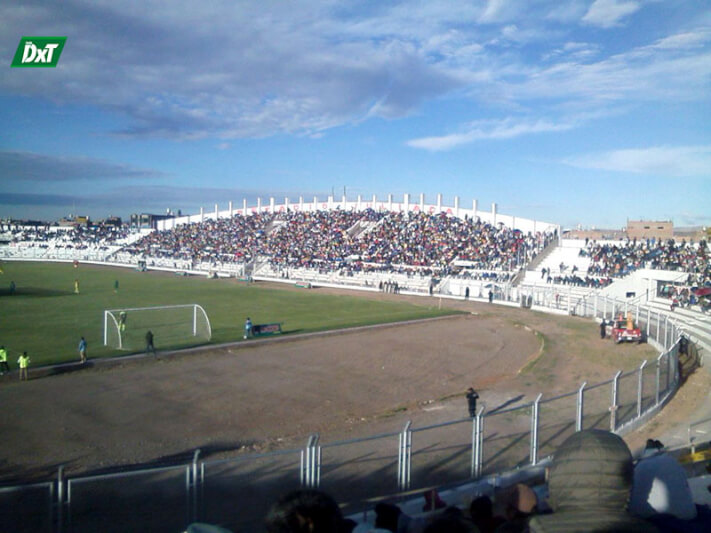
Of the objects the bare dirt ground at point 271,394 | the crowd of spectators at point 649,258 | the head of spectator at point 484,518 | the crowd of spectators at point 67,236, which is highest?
the crowd of spectators at point 67,236

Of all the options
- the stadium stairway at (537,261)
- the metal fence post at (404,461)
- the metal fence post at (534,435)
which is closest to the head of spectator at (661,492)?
the metal fence post at (404,461)

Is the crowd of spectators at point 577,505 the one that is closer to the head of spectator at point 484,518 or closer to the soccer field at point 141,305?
the head of spectator at point 484,518

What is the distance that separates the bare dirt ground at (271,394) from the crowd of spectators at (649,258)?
16.7 meters

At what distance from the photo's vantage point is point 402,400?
53.3ft

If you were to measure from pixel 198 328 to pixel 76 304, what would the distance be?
14.1 meters

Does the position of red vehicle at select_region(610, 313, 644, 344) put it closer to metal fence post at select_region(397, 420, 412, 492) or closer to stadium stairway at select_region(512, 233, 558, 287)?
stadium stairway at select_region(512, 233, 558, 287)

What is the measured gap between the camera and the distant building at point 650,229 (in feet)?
247

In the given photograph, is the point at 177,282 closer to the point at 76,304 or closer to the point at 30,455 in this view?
the point at 76,304

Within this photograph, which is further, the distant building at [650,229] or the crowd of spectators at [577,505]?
the distant building at [650,229]

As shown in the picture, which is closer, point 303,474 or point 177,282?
point 303,474

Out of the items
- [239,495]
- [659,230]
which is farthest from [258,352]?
[659,230]

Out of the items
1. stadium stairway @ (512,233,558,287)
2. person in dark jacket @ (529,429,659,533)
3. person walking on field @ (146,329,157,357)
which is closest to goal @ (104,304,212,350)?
person walking on field @ (146,329,157,357)

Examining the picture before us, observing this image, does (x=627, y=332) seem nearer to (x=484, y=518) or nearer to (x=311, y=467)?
(x=311, y=467)

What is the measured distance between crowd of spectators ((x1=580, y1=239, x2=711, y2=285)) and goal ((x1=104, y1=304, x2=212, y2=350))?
3159 cm
